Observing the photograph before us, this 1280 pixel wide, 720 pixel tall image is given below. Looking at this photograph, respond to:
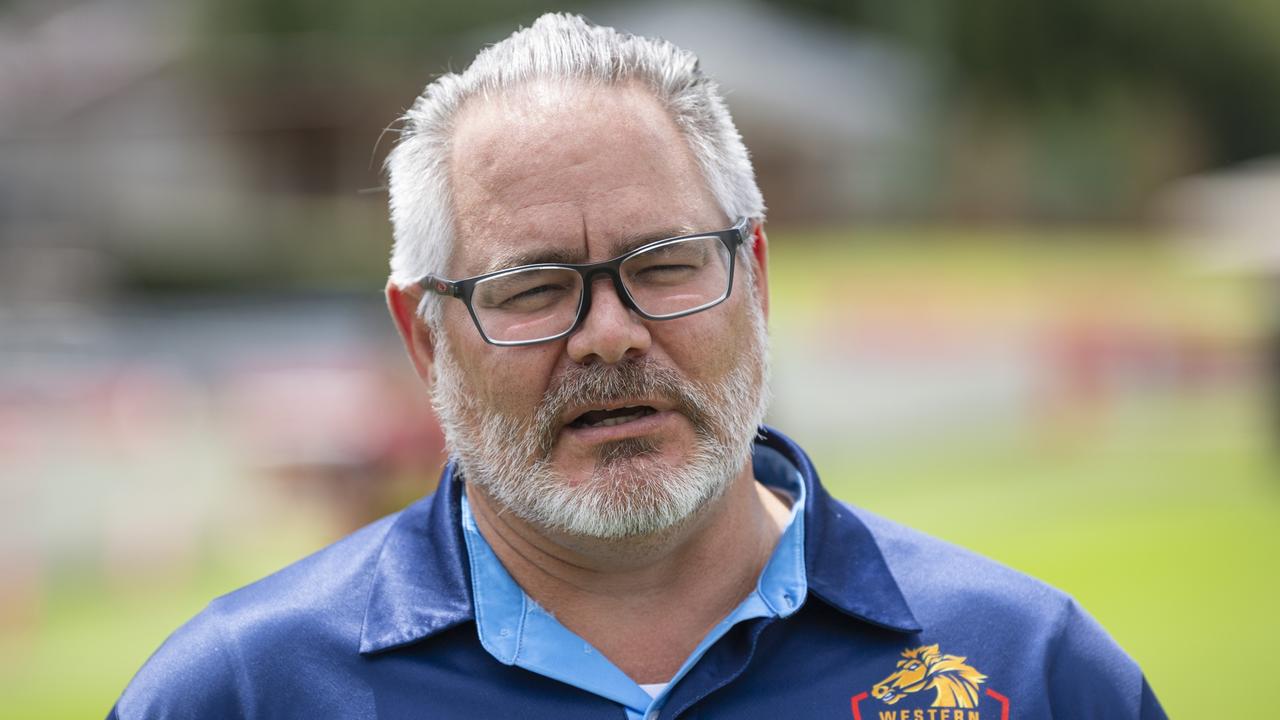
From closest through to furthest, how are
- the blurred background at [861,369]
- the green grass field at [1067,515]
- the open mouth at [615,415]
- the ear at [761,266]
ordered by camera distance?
the open mouth at [615,415] → the ear at [761,266] → the green grass field at [1067,515] → the blurred background at [861,369]

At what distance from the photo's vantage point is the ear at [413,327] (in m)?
2.65

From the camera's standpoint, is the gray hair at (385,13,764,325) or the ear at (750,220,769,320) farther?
the ear at (750,220,769,320)

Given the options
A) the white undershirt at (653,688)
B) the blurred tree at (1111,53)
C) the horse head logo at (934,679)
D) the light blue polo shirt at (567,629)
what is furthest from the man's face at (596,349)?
the blurred tree at (1111,53)

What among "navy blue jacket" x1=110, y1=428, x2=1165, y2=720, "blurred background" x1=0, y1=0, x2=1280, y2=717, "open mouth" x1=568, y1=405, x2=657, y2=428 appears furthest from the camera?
"blurred background" x1=0, y1=0, x2=1280, y2=717

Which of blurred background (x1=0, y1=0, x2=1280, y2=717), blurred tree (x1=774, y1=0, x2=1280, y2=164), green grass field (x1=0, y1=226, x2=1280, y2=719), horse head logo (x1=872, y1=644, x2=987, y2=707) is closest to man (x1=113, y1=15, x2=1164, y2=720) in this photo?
horse head logo (x1=872, y1=644, x2=987, y2=707)

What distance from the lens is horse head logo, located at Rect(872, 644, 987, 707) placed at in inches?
91.9

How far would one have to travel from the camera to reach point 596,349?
2.32 meters

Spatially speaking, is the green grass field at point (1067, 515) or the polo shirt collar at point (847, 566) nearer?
the polo shirt collar at point (847, 566)

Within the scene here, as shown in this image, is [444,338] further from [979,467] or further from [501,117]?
[979,467]

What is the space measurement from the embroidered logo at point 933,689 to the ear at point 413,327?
3.21 ft

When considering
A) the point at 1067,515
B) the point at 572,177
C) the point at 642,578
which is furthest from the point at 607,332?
the point at 1067,515

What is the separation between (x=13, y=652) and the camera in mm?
10227

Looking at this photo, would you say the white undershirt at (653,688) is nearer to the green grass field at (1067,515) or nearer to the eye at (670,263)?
the eye at (670,263)

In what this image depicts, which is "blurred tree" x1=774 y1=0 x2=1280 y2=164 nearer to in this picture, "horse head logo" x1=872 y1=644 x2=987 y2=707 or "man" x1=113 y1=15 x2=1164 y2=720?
"man" x1=113 y1=15 x2=1164 y2=720
